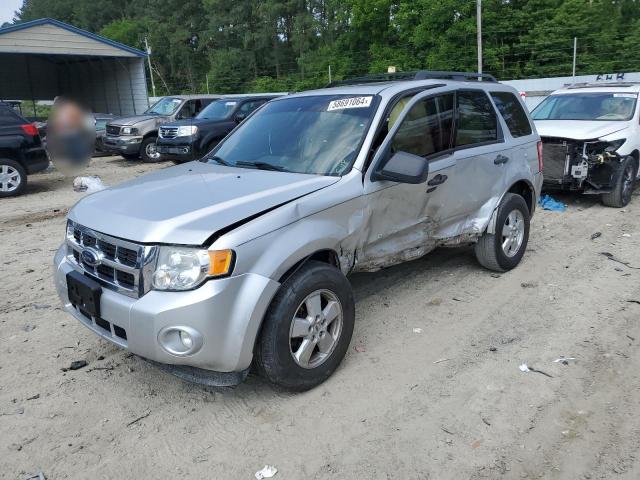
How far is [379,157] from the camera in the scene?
3805 mm

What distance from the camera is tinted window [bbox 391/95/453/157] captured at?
13.4 feet

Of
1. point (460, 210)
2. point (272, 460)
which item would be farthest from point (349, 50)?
point (272, 460)

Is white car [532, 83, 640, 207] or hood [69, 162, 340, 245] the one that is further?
white car [532, 83, 640, 207]

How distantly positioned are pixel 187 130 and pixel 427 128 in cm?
935

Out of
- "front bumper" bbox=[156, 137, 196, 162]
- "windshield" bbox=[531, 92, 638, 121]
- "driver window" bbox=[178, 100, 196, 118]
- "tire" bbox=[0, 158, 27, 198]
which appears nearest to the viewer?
"windshield" bbox=[531, 92, 638, 121]

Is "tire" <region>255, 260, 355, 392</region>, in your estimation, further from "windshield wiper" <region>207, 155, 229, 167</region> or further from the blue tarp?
the blue tarp

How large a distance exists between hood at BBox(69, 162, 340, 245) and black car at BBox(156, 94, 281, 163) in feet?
29.3

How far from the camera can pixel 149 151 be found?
48.5 ft

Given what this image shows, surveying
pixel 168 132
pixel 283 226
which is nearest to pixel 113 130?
pixel 168 132

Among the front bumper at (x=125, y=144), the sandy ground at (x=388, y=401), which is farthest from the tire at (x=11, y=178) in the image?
the sandy ground at (x=388, y=401)

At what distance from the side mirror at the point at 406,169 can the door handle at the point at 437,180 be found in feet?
2.14

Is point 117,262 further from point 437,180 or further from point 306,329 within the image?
point 437,180

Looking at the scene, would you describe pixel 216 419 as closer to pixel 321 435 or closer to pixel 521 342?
pixel 321 435

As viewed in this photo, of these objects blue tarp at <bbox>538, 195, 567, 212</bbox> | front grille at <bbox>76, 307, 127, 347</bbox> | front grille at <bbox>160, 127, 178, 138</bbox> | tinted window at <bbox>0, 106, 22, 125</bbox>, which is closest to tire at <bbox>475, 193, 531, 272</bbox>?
blue tarp at <bbox>538, 195, 567, 212</bbox>
